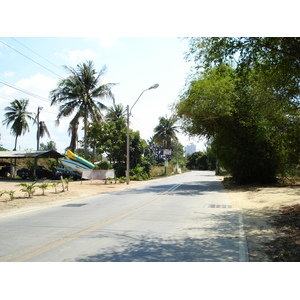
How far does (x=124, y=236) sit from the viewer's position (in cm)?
704

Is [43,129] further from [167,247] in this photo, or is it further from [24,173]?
[167,247]

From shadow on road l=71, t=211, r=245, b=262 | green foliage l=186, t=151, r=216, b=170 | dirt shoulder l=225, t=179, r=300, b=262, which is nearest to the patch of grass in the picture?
dirt shoulder l=225, t=179, r=300, b=262

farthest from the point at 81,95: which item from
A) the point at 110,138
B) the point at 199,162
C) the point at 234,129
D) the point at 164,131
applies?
the point at 199,162

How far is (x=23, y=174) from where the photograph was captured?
3141 cm

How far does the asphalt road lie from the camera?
546 cm

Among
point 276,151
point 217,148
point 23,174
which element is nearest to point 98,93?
point 23,174

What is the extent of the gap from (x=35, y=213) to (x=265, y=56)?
9192 millimetres

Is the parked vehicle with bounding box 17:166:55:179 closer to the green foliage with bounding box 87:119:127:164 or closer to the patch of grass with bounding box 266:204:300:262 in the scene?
the green foliage with bounding box 87:119:127:164

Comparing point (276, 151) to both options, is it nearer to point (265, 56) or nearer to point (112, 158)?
point (265, 56)

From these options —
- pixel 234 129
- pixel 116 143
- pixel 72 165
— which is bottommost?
pixel 72 165

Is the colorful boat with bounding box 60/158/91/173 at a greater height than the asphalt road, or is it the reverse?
the colorful boat with bounding box 60/158/91/173

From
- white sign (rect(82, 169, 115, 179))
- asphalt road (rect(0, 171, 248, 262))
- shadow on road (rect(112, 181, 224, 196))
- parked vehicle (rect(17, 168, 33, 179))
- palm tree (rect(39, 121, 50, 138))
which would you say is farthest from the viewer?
palm tree (rect(39, 121, 50, 138))

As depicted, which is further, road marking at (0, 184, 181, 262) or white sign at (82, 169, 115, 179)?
white sign at (82, 169, 115, 179)

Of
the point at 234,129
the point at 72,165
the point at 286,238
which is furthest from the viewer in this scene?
the point at 72,165
